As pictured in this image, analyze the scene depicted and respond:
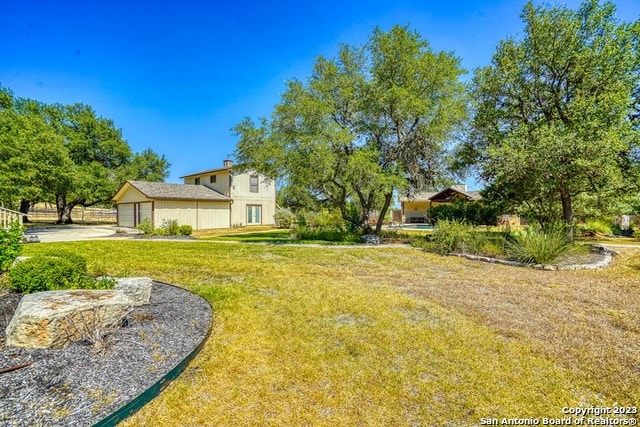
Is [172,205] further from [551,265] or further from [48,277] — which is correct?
[551,265]

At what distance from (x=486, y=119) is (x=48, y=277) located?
535 inches

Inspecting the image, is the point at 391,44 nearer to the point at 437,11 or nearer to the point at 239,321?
the point at 437,11

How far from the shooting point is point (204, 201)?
978 inches

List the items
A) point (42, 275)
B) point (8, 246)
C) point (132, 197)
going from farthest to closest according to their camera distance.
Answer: point (132, 197) → point (8, 246) → point (42, 275)

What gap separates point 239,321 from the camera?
4328 millimetres

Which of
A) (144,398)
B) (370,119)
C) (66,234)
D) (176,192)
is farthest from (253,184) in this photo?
(144,398)

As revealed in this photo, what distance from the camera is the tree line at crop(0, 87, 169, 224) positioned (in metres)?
18.7

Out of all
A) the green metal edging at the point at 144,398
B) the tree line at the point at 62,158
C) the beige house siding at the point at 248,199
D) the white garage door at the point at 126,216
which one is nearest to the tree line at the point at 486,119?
the green metal edging at the point at 144,398

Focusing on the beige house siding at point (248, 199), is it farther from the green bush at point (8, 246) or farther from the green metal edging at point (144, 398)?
the green metal edging at point (144, 398)

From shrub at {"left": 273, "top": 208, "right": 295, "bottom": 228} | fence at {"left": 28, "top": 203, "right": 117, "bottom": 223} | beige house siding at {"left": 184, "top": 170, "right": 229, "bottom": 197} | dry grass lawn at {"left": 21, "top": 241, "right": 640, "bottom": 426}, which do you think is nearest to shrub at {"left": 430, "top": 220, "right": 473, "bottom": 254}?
dry grass lawn at {"left": 21, "top": 241, "right": 640, "bottom": 426}

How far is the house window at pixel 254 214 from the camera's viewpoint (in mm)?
27516

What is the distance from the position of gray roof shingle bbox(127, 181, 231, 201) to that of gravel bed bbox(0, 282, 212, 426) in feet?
65.7

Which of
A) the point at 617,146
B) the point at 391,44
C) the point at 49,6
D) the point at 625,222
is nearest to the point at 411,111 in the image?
the point at 391,44

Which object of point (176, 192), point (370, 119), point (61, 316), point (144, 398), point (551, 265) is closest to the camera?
point (144, 398)
